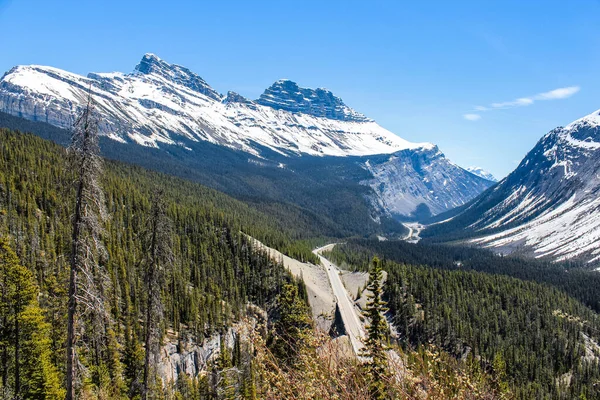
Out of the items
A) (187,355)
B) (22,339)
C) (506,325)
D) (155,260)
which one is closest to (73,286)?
(155,260)

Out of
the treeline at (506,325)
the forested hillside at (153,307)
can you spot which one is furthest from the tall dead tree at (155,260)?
the treeline at (506,325)

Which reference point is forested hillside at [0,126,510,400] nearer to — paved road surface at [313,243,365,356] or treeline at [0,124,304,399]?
treeline at [0,124,304,399]

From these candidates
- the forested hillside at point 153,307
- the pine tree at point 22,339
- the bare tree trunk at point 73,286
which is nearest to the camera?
the forested hillside at point 153,307

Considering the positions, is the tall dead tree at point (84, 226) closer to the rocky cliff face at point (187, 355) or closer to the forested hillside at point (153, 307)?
the forested hillside at point (153, 307)

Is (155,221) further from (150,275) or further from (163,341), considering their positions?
(163,341)

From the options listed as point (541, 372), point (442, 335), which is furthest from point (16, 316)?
point (541, 372)

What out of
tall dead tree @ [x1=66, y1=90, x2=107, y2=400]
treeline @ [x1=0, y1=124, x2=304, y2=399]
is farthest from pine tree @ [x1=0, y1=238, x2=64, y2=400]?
tall dead tree @ [x1=66, y1=90, x2=107, y2=400]

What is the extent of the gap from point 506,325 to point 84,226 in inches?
4907

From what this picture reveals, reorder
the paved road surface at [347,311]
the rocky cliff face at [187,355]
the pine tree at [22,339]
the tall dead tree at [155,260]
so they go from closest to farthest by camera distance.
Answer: the tall dead tree at [155,260] < the pine tree at [22,339] < the rocky cliff face at [187,355] < the paved road surface at [347,311]

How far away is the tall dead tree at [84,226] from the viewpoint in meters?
19.2

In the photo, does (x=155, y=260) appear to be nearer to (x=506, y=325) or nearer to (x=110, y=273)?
(x=110, y=273)

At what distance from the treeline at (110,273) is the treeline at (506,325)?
38.7 meters

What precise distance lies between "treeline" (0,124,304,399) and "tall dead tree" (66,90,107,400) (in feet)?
1.39

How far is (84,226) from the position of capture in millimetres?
19375
